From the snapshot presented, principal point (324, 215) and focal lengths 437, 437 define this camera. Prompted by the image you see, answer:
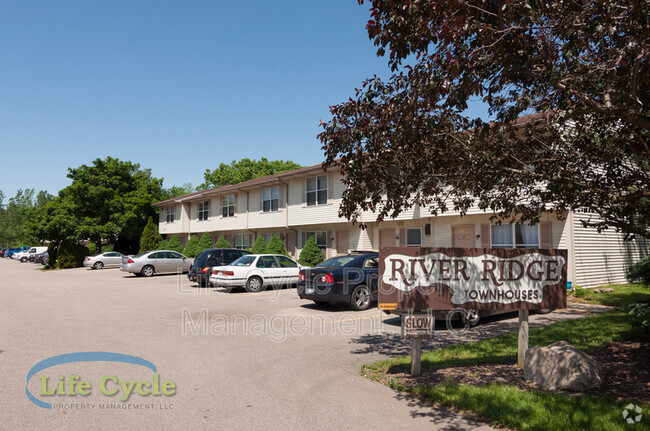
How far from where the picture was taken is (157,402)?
5.25 meters

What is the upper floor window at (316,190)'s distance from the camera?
981 inches

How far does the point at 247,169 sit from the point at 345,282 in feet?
182

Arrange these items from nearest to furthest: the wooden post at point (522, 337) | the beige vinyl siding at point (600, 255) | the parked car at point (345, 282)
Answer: the wooden post at point (522, 337)
the parked car at point (345, 282)
the beige vinyl siding at point (600, 255)

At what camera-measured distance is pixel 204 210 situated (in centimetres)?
3744

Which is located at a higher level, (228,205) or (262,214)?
(228,205)

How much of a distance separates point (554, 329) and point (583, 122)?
471 centimetres

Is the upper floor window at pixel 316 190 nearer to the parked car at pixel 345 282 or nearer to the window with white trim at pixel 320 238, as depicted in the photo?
the window with white trim at pixel 320 238

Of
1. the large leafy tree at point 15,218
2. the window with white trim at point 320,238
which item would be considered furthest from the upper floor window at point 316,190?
the large leafy tree at point 15,218

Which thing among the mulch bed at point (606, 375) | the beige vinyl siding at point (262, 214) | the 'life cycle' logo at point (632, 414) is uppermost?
the beige vinyl siding at point (262, 214)

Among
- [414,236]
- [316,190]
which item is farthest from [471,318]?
[316,190]

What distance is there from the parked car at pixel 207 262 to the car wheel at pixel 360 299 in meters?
8.65

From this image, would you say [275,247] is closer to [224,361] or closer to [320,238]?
[320,238]

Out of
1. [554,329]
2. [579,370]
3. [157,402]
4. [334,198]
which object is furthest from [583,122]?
[334,198]

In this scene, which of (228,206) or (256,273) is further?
(228,206)
